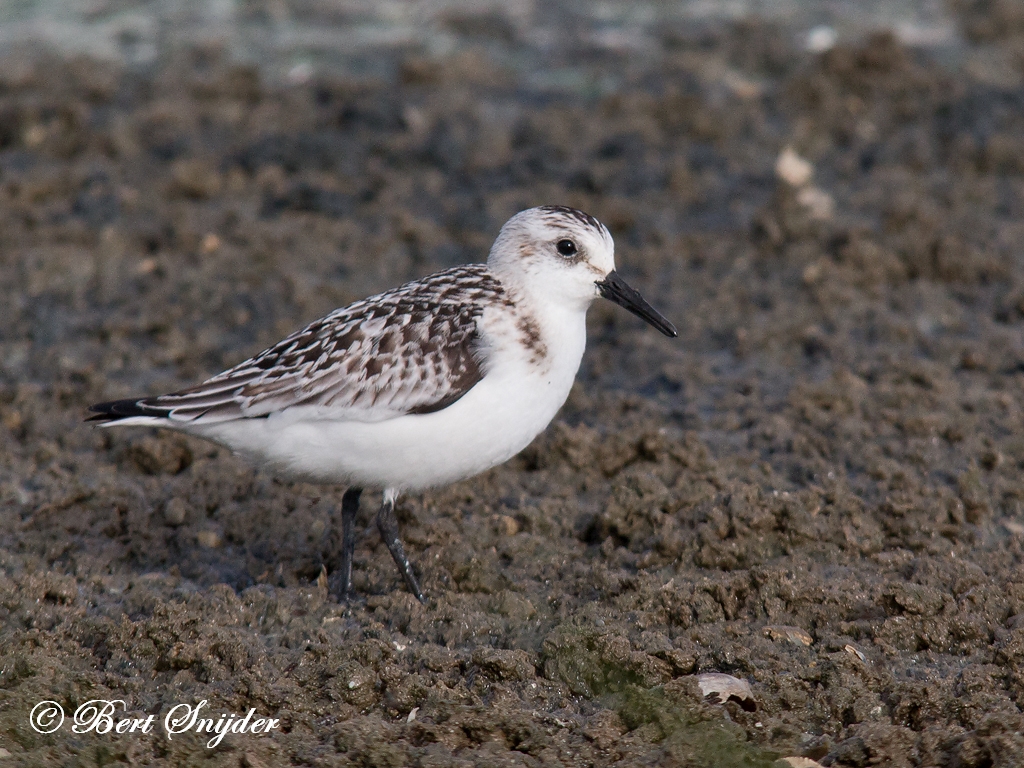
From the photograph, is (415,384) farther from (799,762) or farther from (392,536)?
(799,762)

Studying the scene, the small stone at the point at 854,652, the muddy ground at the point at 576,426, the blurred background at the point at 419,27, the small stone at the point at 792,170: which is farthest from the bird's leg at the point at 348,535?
the blurred background at the point at 419,27

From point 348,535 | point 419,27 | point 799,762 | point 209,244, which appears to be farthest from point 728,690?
point 419,27

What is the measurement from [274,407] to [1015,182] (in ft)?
21.4

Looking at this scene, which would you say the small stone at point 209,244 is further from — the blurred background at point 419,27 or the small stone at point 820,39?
the small stone at point 820,39

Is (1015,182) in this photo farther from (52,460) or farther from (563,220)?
(52,460)

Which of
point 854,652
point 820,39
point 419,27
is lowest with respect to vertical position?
point 854,652

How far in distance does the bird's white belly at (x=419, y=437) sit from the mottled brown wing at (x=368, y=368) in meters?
0.06

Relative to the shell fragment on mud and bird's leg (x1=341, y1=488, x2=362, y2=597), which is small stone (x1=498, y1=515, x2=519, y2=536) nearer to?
bird's leg (x1=341, y1=488, x2=362, y2=597)

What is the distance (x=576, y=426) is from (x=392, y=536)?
1.72 meters

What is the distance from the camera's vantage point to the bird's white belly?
5734mm

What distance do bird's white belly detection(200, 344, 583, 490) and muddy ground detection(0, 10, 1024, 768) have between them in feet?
1.83

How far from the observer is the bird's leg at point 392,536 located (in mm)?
5980

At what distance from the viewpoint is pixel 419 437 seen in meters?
5.75

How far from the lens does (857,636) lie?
5.48m
